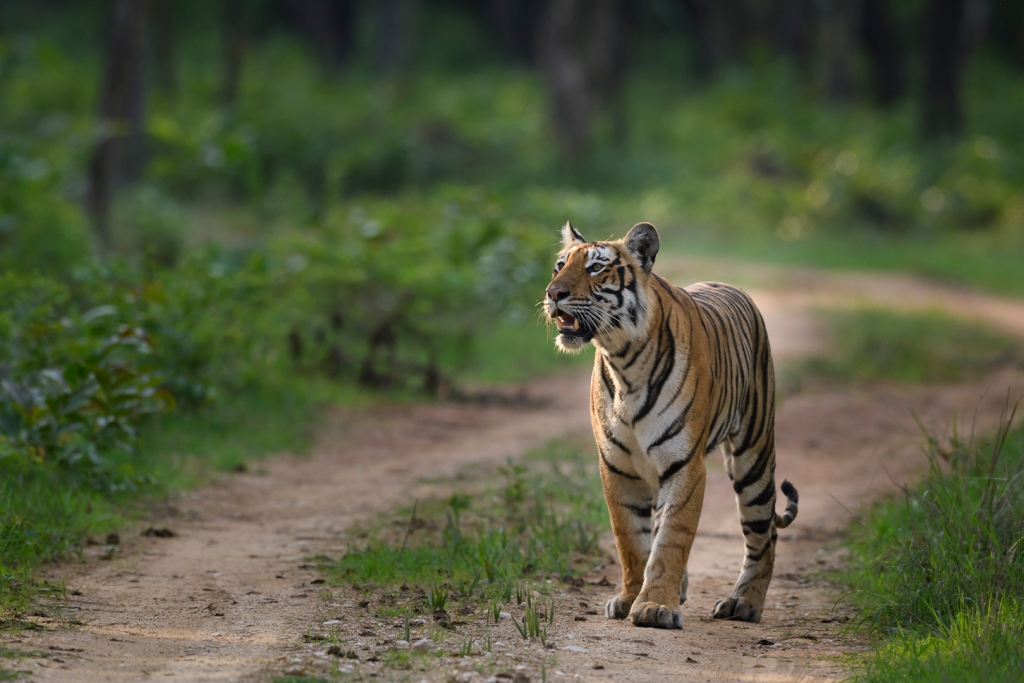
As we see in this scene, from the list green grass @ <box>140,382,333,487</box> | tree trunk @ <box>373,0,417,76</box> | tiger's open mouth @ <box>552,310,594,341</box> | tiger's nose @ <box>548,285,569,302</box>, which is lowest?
green grass @ <box>140,382,333,487</box>

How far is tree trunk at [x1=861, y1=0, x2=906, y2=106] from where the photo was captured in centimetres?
2744

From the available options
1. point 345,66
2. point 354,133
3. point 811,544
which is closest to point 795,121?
point 354,133

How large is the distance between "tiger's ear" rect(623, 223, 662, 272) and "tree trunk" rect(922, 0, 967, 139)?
1826cm

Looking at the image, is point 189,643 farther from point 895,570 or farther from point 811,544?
point 811,544

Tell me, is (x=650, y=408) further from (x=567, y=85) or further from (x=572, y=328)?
(x=567, y=85)

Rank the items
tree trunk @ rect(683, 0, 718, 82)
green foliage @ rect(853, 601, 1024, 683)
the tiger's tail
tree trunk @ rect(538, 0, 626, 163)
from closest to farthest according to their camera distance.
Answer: green foliage @ rect(853, 601, 1024, 683), the tiger's tail, tree trunk @ rect(538, 0, 626, 163), tree trunk @ rect(683, 0, 718, 82)

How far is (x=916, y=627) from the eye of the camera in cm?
445

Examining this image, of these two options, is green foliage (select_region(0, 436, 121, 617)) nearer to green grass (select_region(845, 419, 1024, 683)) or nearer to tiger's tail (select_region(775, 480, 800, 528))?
tiger's tail (select_region(775, 480, 800, 528))

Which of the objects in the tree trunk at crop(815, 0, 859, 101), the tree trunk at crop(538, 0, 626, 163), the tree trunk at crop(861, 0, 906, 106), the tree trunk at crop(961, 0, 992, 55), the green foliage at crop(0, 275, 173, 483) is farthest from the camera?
the tree trunk at crop(861, 0, 906, 106)

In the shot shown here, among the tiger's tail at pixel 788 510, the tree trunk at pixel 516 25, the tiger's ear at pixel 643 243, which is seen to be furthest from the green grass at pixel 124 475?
the tree trunk at pixel 516 25

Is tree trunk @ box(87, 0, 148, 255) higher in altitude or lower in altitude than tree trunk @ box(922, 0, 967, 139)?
lower

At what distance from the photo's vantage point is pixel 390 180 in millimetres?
19922

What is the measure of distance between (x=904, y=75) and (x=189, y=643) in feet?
92.8

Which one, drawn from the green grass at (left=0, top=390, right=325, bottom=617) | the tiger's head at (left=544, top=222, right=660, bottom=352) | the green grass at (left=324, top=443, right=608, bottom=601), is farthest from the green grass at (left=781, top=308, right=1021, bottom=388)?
the tiger's head at (left=544, top=222, right=660, bottom=352)
